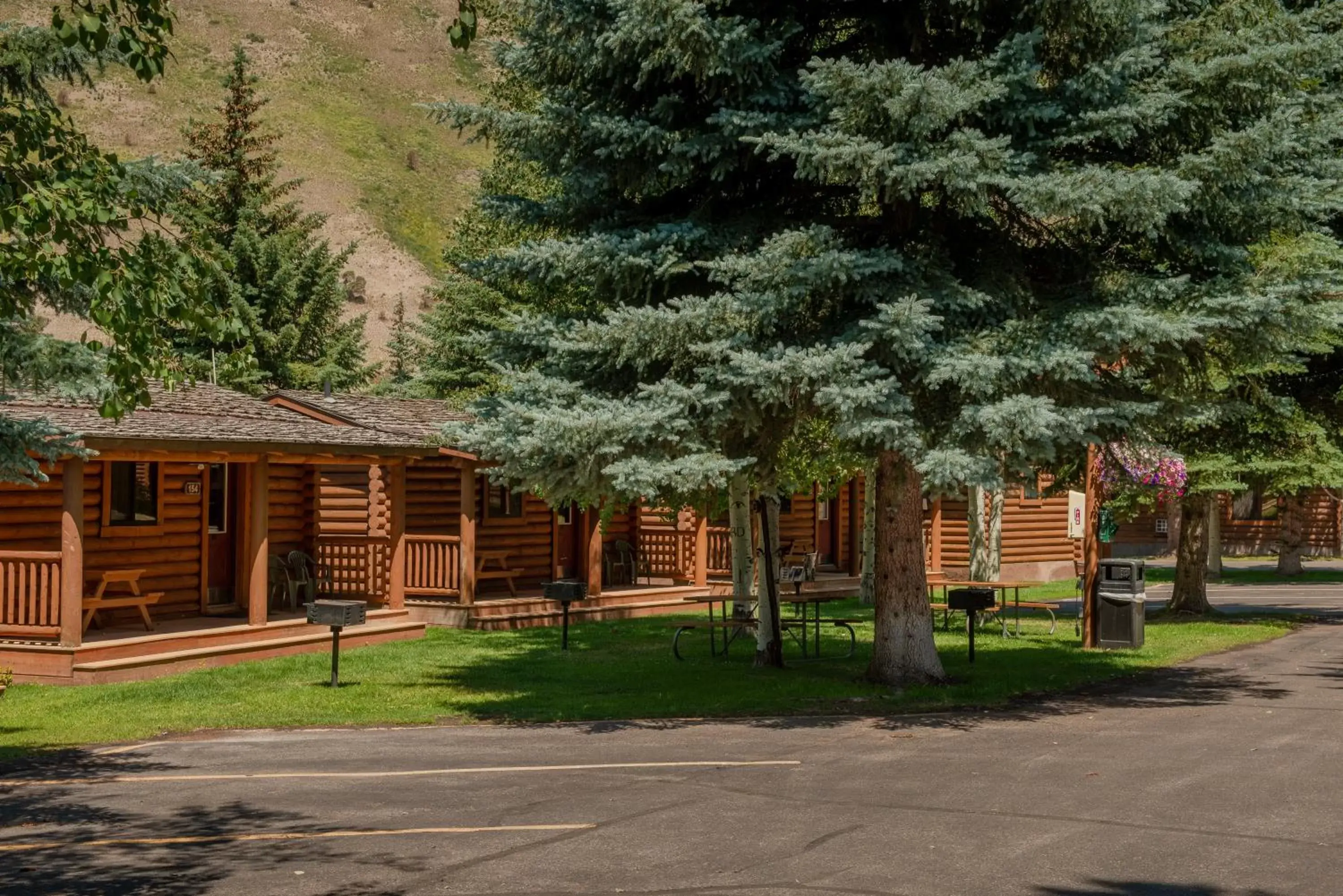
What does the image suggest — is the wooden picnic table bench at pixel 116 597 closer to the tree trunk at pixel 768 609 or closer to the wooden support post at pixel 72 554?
the wooden support post at pixel 72 554

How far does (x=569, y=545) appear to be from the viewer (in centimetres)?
3164

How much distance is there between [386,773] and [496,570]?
1670 cm

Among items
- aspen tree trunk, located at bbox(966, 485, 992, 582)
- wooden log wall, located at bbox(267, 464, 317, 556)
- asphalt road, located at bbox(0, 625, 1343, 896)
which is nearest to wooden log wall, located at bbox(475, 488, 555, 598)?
wooden log wall, located at bbox(267, 464, 317, 556)

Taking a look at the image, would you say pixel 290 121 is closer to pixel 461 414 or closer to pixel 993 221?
pixel 461 414

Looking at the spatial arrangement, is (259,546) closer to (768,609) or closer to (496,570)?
(768,609)

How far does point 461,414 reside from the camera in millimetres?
29500

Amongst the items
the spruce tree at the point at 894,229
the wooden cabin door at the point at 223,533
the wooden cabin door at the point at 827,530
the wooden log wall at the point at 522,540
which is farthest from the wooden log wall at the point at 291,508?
the wooden cabin door at the point at 827,530

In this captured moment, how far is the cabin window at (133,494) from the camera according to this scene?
22.8 m

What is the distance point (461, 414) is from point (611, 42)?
14760 mm

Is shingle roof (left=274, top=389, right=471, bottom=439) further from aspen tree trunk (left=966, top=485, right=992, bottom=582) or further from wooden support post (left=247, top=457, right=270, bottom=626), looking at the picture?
aspen tree trunk (left=966, top=485, right=992, bottom=582)

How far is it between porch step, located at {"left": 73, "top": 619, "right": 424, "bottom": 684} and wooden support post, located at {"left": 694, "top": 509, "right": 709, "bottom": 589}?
23.4 feet

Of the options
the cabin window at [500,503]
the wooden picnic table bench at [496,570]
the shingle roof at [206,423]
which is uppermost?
the shingle roof at [206,423]

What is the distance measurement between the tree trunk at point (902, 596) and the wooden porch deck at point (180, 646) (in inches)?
347

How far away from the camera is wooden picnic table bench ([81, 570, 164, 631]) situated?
2031 centimetres
